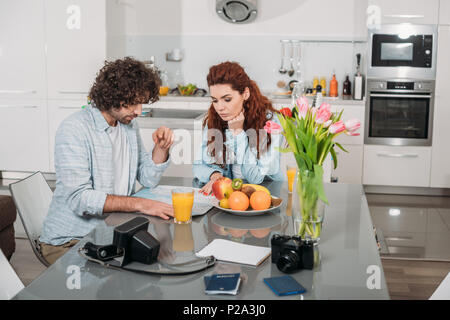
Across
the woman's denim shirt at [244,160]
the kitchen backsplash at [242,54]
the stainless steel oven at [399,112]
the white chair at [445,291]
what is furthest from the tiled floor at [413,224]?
the white chair at [445,291]

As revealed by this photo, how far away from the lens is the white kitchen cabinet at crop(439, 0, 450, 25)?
4.63 meters

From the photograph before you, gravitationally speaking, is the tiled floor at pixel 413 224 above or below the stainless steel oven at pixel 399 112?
below

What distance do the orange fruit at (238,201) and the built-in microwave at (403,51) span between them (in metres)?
3.35

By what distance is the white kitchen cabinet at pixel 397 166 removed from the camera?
487 cm

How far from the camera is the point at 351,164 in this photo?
4.93 meters

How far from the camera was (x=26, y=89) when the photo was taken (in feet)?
16.9

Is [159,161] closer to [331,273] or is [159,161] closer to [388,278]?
Result: [331,273]

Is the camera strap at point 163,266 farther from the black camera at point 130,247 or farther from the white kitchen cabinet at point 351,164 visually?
the white kitchen cabinet at point 351,164

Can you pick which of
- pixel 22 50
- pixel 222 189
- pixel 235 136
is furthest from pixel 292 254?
pixel 22 50

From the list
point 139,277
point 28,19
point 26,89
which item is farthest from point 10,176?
point 139,277

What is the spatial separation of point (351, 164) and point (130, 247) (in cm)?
382

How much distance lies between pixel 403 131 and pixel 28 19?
3.61 meters

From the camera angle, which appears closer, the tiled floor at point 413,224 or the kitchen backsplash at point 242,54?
the tiled floor at point 413,224

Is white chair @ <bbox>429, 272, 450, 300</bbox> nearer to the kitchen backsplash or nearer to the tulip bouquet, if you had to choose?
the tulip bouquet
